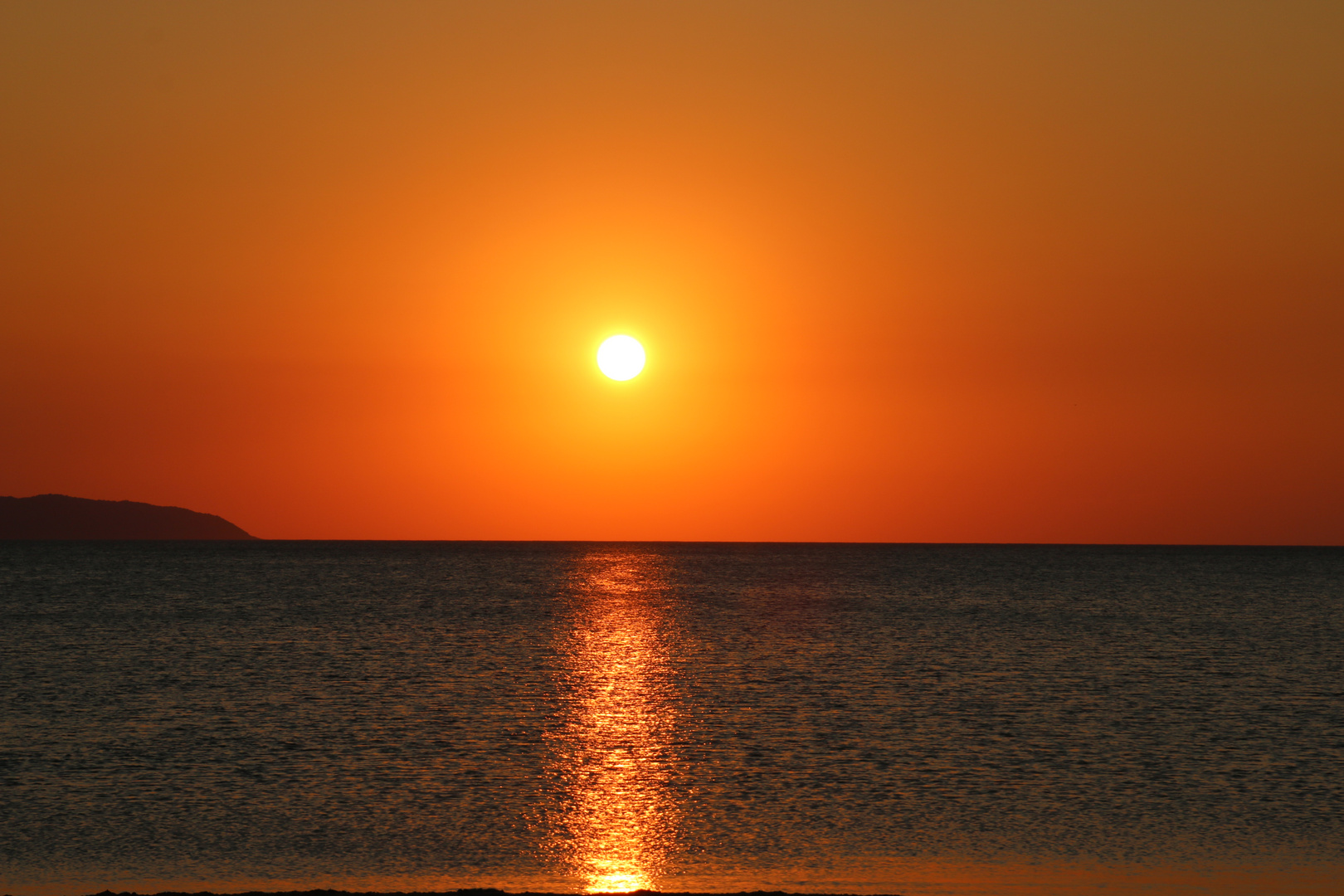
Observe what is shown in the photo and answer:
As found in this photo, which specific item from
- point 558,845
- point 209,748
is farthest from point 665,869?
point 209,748

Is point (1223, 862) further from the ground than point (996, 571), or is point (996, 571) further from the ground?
point (996, 571)

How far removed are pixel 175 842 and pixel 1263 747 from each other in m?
27.4

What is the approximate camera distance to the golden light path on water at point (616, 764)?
2061cm

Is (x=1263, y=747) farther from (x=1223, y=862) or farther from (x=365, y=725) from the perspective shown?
(x=365, y=725)

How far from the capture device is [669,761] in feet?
97.2

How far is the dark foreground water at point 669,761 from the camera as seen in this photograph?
20.5 metres

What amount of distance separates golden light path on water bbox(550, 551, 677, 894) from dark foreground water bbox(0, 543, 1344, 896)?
114mm

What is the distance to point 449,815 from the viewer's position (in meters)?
23.8

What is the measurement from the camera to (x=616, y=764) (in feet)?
96.5

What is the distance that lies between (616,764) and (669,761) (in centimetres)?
135

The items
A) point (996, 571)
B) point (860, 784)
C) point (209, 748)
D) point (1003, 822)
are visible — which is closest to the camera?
point (1003, 822)

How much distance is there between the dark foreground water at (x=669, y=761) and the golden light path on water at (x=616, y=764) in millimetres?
114

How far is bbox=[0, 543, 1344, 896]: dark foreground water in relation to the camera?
20484 mm

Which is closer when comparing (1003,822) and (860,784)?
(1003,822)
